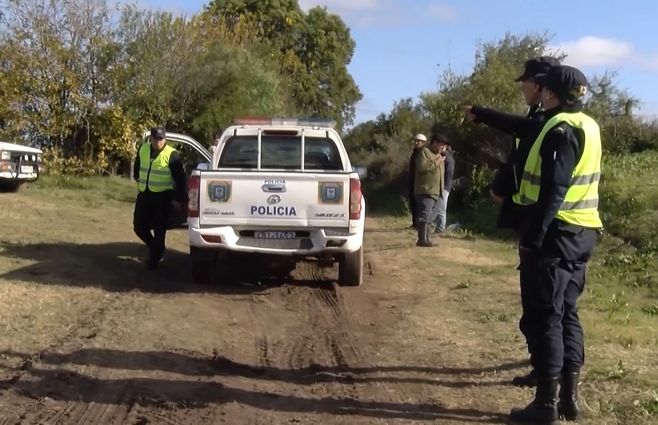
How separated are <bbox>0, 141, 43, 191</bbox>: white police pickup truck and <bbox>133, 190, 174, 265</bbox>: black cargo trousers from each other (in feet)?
29.6

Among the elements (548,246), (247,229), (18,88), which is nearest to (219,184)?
A: (247,229)

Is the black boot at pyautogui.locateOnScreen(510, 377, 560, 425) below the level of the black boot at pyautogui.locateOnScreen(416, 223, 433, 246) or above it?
below

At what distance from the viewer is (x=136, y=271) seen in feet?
37.2

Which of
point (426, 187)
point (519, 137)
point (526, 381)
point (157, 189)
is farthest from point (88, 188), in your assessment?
point (519, 137)

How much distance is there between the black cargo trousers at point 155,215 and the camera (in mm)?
11383

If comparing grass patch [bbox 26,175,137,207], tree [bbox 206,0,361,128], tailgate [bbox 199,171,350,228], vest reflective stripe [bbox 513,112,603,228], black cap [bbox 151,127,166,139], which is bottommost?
grass patch [bbox 26,175,137,207]

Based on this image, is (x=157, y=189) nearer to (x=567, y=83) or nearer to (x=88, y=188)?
(x=567, y=83)

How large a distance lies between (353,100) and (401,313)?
53.1 m

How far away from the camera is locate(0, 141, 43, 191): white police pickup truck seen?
19.5 m

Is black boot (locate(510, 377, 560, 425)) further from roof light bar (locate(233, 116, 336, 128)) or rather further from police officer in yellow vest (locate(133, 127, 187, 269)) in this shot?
police officer in yellow vest (locate(133, 127, 187, 269))

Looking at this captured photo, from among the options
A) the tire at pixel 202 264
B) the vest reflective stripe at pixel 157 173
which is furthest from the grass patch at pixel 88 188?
the tire at pixel 202 264

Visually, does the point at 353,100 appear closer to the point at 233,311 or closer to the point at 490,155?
the point at 490,155

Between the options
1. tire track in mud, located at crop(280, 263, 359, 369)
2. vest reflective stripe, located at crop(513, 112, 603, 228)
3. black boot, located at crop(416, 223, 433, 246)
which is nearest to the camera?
vest reflective stripe, located at crop(513, 112, 603, 228)

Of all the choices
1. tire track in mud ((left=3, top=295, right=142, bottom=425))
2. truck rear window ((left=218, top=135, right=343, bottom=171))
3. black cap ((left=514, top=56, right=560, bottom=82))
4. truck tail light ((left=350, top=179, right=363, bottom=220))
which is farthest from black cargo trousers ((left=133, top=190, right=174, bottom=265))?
black cap ((left=514, top=56, right=560, bottom=82))
